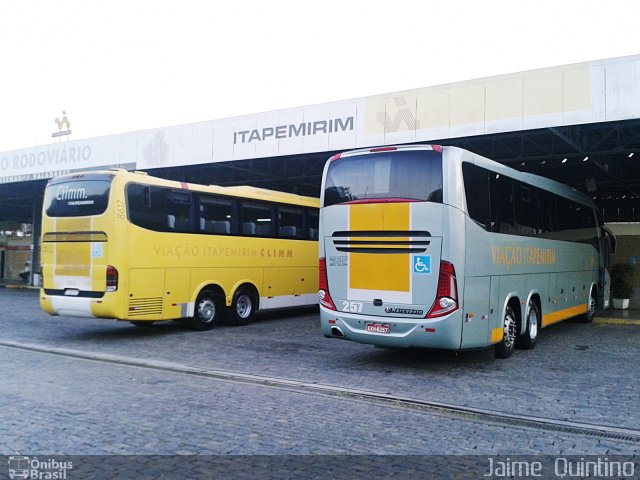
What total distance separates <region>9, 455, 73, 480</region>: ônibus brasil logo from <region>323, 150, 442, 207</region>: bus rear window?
569 cm

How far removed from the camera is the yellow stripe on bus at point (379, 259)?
338 inches

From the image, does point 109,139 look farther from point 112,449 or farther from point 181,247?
point 112,449

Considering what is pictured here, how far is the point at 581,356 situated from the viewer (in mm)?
10188

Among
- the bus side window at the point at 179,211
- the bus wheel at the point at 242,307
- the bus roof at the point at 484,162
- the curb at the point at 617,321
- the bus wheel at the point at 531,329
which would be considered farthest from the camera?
the curb at the point at 617,321

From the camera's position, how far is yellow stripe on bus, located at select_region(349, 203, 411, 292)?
858 centimetres

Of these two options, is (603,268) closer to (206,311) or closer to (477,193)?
(477,193)

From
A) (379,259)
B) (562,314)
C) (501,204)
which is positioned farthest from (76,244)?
(562,314)

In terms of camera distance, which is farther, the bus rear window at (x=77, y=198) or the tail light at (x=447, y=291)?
the bus rear window at (x=77, y=198)

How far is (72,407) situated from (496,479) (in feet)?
14.9

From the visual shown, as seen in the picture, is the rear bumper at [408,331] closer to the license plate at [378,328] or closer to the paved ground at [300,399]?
the license plate at [378,328]

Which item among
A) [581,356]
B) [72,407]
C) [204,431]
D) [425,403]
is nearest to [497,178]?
[581,356]

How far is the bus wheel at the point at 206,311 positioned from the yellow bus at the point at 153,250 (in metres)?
0.02

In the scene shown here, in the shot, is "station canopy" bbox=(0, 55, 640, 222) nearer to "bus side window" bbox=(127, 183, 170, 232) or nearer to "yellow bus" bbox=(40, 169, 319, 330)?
"yellow bus" bbox=(40, 169, 319, 330)

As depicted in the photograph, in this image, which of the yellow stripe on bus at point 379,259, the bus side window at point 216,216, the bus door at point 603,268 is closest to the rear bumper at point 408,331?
the yellow stripe on bus at point 379,259
